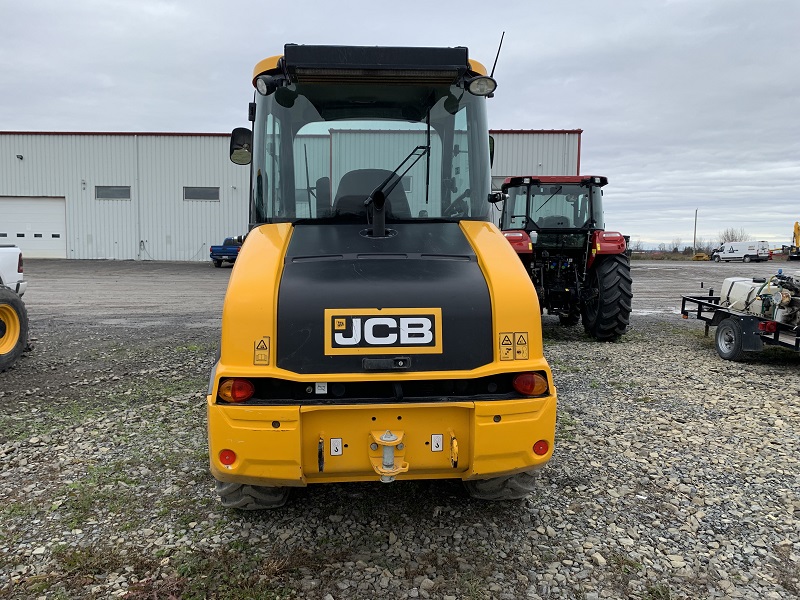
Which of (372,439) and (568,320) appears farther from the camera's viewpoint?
(568,320)

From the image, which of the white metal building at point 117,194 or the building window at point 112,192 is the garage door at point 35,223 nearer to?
the white metal building at point 117,194

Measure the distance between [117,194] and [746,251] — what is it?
42.8m

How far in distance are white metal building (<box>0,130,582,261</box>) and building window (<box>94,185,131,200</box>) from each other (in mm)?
50

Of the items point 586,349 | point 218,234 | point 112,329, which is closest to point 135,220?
point 218,234

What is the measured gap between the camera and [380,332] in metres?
2.70

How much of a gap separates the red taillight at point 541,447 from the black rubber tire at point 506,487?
378mm

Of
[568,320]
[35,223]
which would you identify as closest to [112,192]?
[35,223]

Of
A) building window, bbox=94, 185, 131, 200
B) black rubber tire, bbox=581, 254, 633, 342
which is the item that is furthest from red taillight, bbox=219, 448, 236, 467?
building window, bbox=94, 185, 131, 200

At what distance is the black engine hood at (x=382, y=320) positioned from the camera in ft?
8.75

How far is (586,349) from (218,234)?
24.0m

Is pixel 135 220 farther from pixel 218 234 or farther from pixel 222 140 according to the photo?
pixel 222 140

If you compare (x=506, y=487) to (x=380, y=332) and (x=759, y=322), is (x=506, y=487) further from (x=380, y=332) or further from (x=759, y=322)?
(x=759, y=322)

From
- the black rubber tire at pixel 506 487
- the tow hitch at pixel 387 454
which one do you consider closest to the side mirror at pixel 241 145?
the tow hitch at pixel 387 454

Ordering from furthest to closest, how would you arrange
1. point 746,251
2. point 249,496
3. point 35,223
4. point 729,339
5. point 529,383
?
point 746,251 < point 35,223 < point 729,339 < point 249,496 < point 529,383
